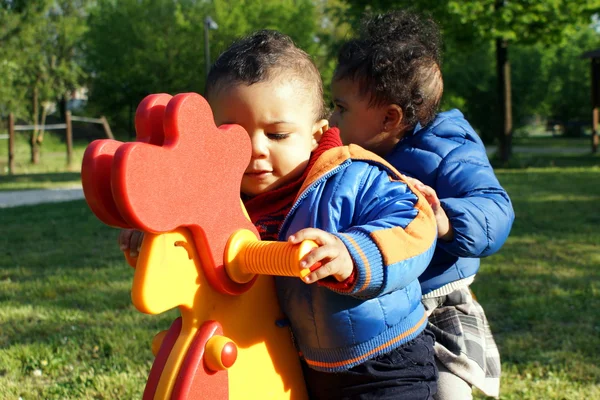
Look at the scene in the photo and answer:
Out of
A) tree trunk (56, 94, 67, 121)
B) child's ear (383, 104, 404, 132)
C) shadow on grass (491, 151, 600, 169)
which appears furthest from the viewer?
tree trunk (56, 94, 67, 121)

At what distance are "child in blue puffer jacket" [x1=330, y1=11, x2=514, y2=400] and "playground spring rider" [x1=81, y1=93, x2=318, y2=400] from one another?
614mm

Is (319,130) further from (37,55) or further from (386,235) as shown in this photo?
(37,55)

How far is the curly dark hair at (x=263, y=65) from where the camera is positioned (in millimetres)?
1716

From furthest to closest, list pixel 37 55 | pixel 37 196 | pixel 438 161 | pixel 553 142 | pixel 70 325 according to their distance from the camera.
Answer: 1. pixel 553 142
2. pixel 37 55
3. pixel 37 196
4. pixel 70 325
5. pixel 438 161

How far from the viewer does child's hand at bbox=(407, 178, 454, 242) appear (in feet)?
6.02

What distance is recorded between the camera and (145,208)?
1351mm

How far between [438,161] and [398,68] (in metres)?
0.36

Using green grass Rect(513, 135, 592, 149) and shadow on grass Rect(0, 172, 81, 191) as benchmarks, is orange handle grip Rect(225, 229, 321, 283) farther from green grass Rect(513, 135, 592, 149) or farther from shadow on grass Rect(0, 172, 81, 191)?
green grass Rect(513, 135, 592, 149)

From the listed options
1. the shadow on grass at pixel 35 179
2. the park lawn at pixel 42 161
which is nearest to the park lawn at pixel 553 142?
the park lawn at pixel 42 161

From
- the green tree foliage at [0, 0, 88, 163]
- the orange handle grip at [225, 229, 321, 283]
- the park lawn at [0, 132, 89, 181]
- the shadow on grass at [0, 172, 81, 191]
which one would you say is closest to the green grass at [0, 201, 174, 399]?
the orange handle grip at [225, 229, 321, 283]

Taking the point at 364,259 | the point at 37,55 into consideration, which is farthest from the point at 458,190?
the point at 37,55

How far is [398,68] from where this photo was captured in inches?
90.7

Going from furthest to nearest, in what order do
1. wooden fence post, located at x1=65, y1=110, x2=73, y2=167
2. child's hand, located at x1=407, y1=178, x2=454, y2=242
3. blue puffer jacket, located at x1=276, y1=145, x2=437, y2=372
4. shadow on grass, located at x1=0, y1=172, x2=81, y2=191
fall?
wooden fence post, located at x1=65, y1=110, x2=73, y2=167, shadow on grass, located at x1=0, y1=172, x2=81, y2=191, child's hand, located at x1=407, y1=178, x2=454, y2=242, blue puffer jacket, located at x1=276, y1=145, x2=437, y2=372

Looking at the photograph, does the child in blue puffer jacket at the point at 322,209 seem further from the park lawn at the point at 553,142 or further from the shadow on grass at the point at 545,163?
the park lawn at the point at 553,142
